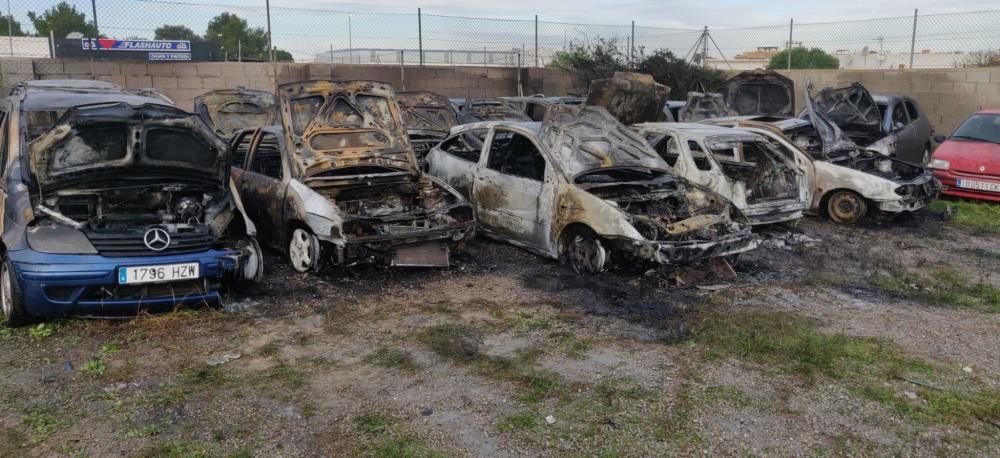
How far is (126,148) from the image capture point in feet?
19.6

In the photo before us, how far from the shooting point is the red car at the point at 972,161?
10469mm

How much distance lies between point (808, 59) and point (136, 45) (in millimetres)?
16412

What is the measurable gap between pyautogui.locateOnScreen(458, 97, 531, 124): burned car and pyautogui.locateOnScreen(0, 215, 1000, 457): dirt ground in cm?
571

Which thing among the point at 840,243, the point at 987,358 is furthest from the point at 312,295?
the point at 840,243

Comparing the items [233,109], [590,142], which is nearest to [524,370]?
[590,142]

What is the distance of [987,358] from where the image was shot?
201 inches

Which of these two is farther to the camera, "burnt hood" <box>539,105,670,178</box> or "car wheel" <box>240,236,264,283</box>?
"burnt hood" <box>539,105,670,178</box>

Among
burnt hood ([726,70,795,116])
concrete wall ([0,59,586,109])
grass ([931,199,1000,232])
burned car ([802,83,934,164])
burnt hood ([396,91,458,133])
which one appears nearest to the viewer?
grass ([931,199,1000,232])

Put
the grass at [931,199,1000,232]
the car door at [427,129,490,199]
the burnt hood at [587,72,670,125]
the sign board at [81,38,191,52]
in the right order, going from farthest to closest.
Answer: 1. the sign board at [81,38,191,52]
2. the burnt hood at [587,72,670,125]
3. the grass at [931,199,1000,232]
4. the car door at [427,129,490,199]

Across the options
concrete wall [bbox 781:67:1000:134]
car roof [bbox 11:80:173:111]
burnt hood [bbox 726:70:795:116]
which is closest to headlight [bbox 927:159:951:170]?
burnt hood [bbox 726:70:795:116]

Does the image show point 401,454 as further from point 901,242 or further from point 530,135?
point 901,242

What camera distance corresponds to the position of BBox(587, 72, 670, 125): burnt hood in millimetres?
10117

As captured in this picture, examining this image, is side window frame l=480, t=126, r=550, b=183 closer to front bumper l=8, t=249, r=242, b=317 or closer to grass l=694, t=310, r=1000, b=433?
grass l=694, t=310, r=1000, b=433

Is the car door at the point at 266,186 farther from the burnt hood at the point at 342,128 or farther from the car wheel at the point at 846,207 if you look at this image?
the car wheel at the point at 846,207
